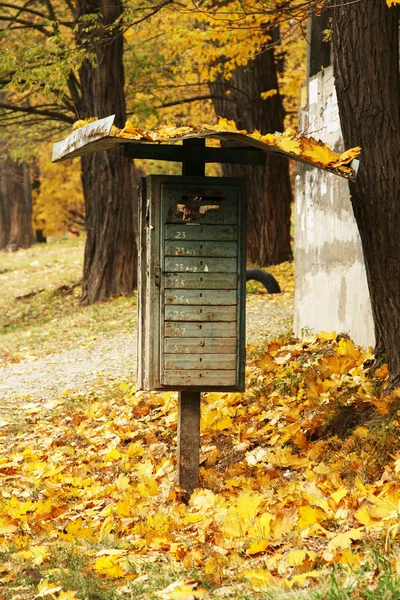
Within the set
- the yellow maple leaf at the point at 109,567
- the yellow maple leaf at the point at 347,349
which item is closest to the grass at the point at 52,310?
the yellow maple leaf at the point at 347,349

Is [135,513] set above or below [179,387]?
below

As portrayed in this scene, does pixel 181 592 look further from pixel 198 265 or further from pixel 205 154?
pixel 205 154

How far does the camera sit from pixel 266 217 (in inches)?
711

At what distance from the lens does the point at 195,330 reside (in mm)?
5555

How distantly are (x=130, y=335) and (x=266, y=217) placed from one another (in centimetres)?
666

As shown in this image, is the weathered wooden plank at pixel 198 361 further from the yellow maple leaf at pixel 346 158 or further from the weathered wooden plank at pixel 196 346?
the yellow maple leaf at pixel 346 158

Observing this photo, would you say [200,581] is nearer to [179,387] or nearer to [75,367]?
[179,387]

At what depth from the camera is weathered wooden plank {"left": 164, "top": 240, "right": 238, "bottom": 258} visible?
Result: 5484 mm

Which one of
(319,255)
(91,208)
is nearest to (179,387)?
(319,255)

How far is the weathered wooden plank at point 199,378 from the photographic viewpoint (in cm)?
557

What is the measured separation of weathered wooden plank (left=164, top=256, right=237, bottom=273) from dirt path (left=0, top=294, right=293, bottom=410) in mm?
3575

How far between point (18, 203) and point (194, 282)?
28341 mm

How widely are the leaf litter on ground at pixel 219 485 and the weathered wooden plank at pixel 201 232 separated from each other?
4.82 feet

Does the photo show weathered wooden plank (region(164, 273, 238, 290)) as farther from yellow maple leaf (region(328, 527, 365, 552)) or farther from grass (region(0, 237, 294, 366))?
grass (region(0, 237, 294, 366))
